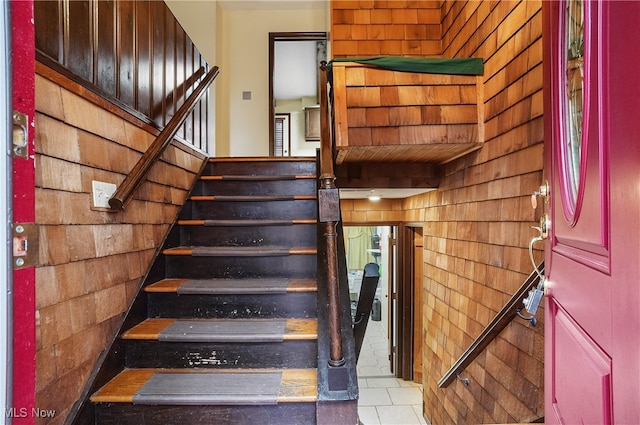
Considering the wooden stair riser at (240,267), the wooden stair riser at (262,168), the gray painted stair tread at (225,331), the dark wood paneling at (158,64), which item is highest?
the dark wood paneling at (158,64)

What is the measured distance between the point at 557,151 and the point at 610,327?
51cm

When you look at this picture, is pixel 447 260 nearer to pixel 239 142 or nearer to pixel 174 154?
pixel 174 154

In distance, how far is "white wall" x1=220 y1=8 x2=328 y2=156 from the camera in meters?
4.48

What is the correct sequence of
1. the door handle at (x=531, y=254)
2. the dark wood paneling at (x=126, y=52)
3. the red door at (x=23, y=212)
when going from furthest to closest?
the dark wood paneling at (x=126, y=52), the door handle at (x=531, y=254), the red door at (x=23, y=212)

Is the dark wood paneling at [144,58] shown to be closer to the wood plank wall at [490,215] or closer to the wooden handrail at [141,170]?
the wooden handrail at [141,170]

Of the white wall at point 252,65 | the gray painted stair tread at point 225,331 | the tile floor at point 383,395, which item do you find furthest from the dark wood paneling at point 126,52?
the tile floor at point 383,395

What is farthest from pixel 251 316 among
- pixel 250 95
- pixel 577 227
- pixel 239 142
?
pixel 250 95

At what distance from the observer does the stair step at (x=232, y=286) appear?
1.83m

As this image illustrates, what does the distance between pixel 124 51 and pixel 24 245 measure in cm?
156

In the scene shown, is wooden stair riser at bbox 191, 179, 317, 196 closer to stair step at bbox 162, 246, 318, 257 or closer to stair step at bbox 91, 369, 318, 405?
stair step at bbox 162, 246, 318, 257

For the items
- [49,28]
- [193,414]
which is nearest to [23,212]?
[49,28]

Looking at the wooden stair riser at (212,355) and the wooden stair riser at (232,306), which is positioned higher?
the wooden stair riser at (232,306)

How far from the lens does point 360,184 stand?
3256 mm

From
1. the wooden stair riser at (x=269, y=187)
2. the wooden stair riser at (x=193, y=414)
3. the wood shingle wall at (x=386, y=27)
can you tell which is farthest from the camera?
the wood shingle wall at (x=386, y=27)
